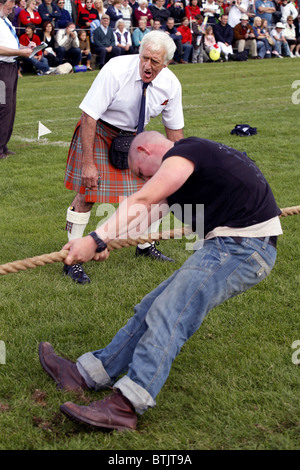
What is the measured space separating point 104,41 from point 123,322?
43.8 feet

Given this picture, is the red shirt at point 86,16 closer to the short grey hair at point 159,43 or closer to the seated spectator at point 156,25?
the seated spectator at point 156,25

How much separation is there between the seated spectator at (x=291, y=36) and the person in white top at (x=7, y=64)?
52.3ft

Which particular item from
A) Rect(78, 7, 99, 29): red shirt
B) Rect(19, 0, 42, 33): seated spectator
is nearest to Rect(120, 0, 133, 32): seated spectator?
Rect(78, 7, 99, 29): red shirt

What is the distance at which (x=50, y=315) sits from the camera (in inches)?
142

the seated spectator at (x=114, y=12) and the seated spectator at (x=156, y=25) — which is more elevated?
the seated spectator at (x=114, y=12)

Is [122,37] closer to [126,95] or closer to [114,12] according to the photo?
[114,12]

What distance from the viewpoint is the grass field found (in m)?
2.49

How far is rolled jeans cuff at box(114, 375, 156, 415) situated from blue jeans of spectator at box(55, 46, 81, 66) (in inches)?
543

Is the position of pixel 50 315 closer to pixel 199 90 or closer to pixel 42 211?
pixel 42 211

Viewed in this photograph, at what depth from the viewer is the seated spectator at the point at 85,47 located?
612 inches

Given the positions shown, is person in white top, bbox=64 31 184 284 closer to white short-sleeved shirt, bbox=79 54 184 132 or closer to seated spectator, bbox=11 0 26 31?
white short-sleeved shirt, bbox=79 54 184 132

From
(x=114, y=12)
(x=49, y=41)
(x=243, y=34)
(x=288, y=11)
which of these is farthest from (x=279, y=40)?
(x=49, y=41)

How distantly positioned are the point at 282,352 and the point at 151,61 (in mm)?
1805

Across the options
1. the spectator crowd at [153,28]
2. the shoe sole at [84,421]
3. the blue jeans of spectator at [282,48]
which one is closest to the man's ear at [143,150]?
the shoe sole at [84,421]
